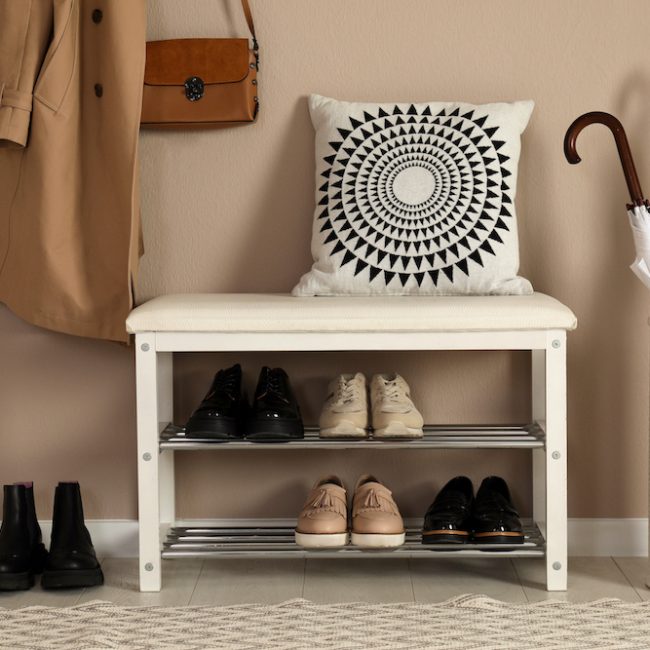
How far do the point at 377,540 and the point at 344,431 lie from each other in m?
0.23

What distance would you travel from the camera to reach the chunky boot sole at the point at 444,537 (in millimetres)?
2148

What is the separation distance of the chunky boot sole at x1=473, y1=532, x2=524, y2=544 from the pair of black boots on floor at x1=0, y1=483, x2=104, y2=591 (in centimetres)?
83

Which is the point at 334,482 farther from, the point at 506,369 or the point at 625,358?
the point at 625,358

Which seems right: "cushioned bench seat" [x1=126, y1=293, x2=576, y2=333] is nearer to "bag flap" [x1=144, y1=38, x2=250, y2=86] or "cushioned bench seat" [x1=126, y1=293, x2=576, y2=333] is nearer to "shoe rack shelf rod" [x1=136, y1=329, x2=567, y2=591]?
"shoe rack shelf rod" [x1=136, y1=329, x2=567, y2=591]

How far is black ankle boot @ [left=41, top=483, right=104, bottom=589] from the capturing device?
218 centimetres

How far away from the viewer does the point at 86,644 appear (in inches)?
73.9

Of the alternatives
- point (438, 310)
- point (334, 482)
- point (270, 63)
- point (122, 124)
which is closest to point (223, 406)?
point (334, 482)

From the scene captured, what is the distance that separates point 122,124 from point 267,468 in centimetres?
86

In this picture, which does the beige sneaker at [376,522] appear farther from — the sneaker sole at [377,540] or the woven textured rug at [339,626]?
the woven textured rug at [339,626]

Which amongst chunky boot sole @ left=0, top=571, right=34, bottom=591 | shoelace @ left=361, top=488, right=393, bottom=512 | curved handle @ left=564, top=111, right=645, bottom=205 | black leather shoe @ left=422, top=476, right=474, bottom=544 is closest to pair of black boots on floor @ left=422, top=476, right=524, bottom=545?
black leather shoe @ left=422, top=476, right=474, bottom=544

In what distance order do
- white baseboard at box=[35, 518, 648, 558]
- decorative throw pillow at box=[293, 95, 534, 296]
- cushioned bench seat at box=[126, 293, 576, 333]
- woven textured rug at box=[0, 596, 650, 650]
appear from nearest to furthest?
woven textured rug at box=[0, 596, 650, 650], cushioned bench seat at box=[126, 293, 576, 333], decorative throw pillow at box=[293, 95, 534, 296], white baseboard at box=[35, 518, 648, 558]

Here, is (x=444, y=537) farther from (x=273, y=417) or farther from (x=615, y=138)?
(x=615, y=138)

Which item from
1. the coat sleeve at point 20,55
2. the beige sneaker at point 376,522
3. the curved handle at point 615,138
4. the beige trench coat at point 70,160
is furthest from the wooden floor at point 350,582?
the coat sleeve at point 20,55

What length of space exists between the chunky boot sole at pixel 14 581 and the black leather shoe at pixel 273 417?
0.57 m
